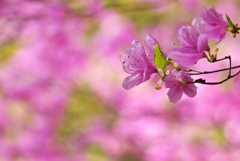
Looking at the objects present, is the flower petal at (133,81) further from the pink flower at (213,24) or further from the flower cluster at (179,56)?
the pink flower at (213,24)

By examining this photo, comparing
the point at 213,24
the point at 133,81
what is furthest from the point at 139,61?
the point at 213,24

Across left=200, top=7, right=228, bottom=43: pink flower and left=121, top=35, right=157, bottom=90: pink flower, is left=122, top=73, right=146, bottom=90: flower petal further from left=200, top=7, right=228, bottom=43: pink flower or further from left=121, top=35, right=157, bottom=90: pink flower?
left=200, top=7, right=228, bottom=43: pink flower

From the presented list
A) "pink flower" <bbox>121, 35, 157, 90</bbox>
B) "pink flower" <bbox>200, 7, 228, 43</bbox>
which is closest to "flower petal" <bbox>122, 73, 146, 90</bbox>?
"pink flower" <bbox>121, 35, 157, 90</bbox>

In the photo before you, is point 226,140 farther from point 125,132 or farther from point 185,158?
point 125,132

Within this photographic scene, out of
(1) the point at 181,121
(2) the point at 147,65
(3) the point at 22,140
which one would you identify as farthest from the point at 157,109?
(2) the point at 147,65

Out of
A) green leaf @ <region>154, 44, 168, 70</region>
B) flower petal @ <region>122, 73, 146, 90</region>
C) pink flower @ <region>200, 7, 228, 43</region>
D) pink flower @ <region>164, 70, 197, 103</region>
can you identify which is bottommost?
pink flower @ <region>164, 70, 197, 103</region>

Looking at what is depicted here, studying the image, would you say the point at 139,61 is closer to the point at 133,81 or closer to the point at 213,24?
the point at 133,81

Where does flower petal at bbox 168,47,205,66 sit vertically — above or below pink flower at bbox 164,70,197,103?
above
